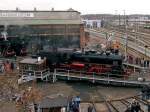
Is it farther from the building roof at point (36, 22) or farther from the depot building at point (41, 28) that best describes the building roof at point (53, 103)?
the building roof at point (36, 22)

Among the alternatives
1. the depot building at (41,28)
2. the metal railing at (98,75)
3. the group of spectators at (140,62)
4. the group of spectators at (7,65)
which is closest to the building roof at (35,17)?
the depot building at (41,28)

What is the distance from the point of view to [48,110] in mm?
17812

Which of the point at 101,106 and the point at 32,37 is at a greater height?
the point at 32,37

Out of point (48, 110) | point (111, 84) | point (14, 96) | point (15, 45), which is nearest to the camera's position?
point (48, 110)

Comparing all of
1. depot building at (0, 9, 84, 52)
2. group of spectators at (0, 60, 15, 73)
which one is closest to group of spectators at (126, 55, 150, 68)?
depot building at (0, 9, 84, 52)

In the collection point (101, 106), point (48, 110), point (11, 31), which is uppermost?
point (11, 31)

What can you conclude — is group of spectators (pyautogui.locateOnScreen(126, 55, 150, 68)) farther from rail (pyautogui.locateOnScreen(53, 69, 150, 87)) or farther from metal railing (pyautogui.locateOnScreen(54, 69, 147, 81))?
rail (pyautogui.locateOnScreen(53, 69, 150, 87))

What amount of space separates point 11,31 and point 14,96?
23.7m

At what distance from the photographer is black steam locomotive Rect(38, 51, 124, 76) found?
108 ft

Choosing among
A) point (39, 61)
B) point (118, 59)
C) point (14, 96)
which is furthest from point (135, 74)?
point (14, 96)

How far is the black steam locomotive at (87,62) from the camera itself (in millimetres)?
32875

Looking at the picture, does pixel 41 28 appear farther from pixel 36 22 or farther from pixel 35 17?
pixel 35 17

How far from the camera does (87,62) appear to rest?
34.0 metres

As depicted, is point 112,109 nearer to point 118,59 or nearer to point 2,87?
point 2,87
